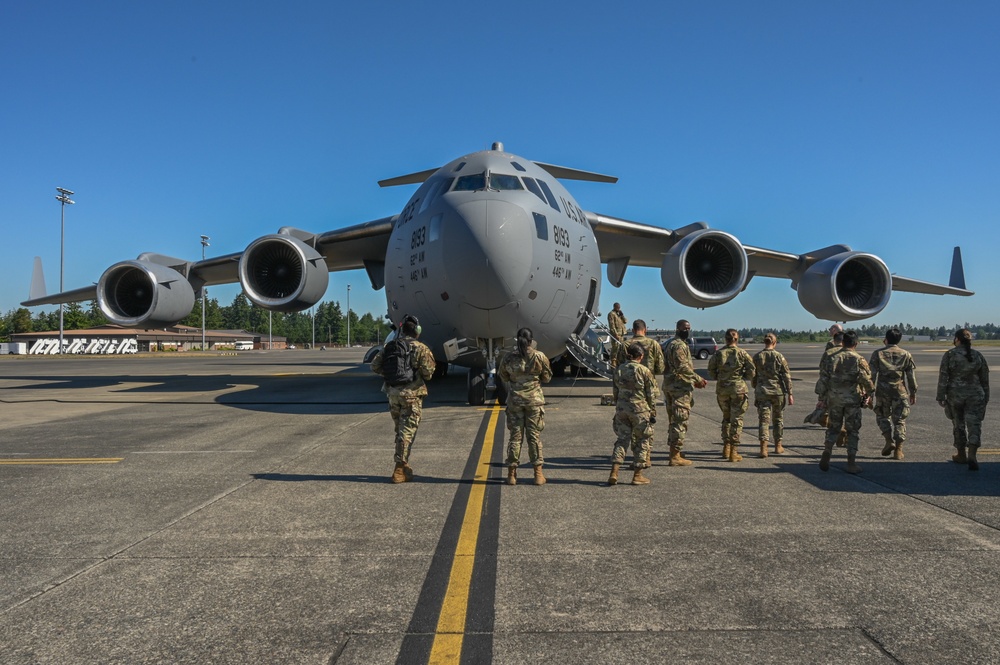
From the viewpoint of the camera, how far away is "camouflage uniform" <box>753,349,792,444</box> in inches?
294

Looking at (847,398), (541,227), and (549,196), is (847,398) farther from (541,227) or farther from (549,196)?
(549,196)

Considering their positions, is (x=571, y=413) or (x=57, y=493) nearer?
(x=57, y=493)

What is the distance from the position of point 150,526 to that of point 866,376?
6786mm

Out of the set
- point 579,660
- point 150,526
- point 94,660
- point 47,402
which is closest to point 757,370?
point 579,660

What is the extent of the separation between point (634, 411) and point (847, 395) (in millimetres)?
2390

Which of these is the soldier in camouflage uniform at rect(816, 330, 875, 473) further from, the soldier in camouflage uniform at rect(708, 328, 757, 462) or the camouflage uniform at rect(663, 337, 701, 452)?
the camouflage uniform at rect(663, 337, 701, 452)

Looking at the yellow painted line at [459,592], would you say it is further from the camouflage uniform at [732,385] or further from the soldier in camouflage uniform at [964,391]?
the soldier in camouflage uniform at [964,391]

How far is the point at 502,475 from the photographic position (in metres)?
6.22

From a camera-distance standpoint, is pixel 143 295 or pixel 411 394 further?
pixel 143 295

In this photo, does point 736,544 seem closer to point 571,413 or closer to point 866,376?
point 866,376

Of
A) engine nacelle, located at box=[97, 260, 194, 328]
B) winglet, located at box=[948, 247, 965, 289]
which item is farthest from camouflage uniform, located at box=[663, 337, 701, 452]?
winglet, located at box=[948, 247, 965, 289]

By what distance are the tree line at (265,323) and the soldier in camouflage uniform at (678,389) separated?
100 metres

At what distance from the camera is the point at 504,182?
434 inches

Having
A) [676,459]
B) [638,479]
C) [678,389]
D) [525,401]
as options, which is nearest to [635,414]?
[638,479]
